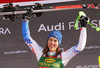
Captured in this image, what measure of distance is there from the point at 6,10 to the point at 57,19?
5.21 feet

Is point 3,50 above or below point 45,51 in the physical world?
below

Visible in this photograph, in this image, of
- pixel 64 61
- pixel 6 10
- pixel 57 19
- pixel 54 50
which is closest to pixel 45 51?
pixel 54 50

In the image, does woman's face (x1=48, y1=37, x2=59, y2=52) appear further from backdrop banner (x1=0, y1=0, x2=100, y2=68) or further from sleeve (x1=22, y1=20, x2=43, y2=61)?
backdrop banner (x1=0, y1=0, x2=100, y2=68)

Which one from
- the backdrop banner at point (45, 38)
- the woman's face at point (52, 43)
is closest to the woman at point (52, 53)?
the woman's face at point (52, 43)

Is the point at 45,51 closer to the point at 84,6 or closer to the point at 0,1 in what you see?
the point at 84,6

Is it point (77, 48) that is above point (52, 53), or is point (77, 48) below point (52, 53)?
above

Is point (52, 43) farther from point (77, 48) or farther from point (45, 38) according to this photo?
point (45, 38)

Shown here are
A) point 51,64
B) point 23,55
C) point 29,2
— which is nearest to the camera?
point 51,64

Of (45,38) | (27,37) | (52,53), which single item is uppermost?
(27,37)

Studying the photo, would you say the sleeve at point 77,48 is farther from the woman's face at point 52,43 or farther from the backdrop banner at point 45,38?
the backdrop banner at point 45,38

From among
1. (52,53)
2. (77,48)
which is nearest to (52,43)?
(52,53)

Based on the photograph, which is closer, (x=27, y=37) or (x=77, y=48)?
(x=77, y=48)

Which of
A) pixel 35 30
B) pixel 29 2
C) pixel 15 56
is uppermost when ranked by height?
pixel 29 2

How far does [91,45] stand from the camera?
3.92 m
